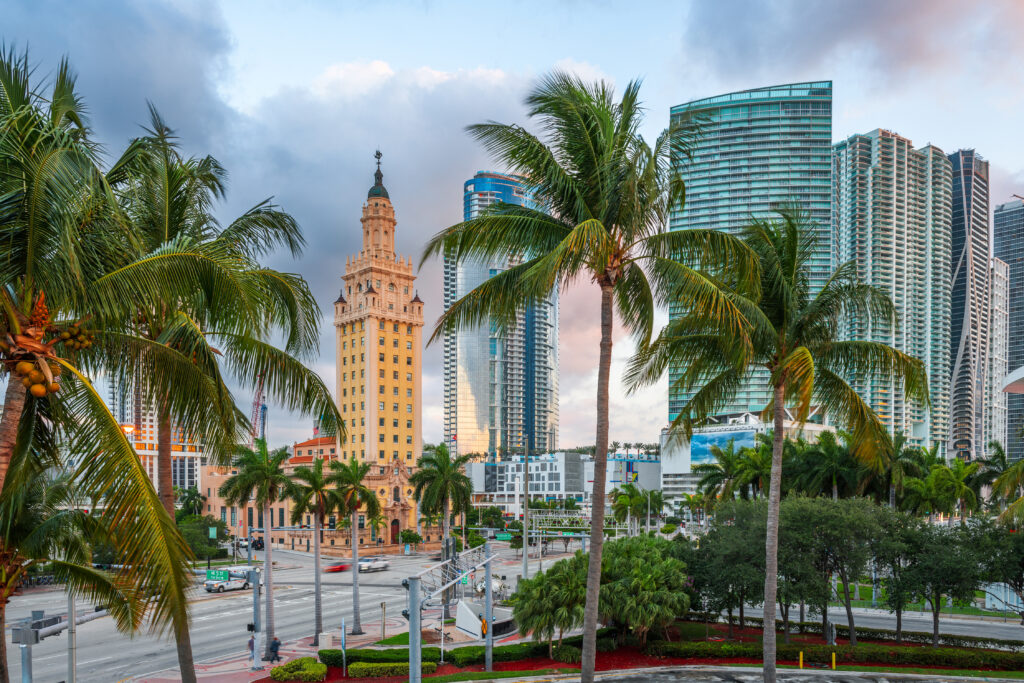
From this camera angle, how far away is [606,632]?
109ft

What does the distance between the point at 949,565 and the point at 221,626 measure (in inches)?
1576

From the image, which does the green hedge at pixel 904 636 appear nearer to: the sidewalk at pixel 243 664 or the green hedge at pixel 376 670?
the green hedge at pixel 376 670

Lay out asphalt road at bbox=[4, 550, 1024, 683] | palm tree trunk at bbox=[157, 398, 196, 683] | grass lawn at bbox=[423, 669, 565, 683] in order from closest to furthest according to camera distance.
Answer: palm tree trunk at bbox=[157, 398, 196, 683]
grass lawn at bbox=[423, 669, 565, 683]
asphalt road at bbox=[4, 550, 1024, 683]

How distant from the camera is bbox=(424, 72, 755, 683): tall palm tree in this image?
1644 centimetres

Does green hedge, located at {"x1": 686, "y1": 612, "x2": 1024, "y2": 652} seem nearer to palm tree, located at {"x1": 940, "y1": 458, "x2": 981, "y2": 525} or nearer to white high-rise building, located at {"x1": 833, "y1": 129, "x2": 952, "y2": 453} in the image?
palm tree, located at {"x1": 940, "y1": 458, "x2": 981, "y2": 525}

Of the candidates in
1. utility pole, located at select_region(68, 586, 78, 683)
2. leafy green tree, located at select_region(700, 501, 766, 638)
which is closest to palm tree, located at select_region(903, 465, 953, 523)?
leafy green tree, located at select_region(700, 501, 766, 638)

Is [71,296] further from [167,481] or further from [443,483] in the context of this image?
[443,483]

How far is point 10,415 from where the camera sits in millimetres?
9086

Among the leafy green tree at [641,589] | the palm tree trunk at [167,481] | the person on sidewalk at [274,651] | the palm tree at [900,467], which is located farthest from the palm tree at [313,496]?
the palm tree at [900,467]

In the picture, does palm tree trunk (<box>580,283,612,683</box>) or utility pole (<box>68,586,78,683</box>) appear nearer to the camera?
palm tree trunk (<box>580,283,612,683</box>)

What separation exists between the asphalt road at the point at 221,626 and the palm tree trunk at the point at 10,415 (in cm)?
2813

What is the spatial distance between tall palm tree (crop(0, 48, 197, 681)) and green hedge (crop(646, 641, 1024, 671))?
2679 centimetres

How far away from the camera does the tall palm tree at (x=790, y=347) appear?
862 inches

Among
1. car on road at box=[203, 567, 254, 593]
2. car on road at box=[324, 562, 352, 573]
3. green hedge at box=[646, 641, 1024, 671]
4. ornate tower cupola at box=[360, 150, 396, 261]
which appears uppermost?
ornate tower cupola at box=[360, 150, 396, 261]
